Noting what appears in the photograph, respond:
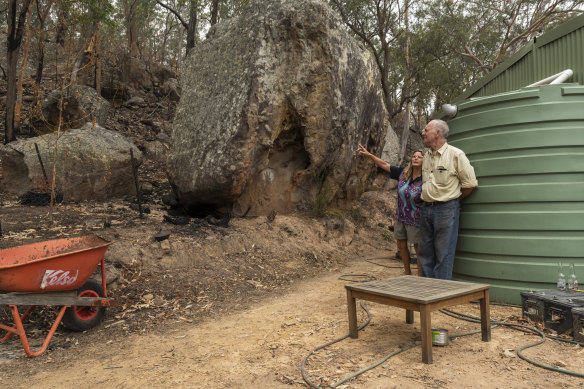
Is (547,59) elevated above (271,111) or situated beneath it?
elevated above

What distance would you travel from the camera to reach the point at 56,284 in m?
3.78

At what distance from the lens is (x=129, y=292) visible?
4996mm

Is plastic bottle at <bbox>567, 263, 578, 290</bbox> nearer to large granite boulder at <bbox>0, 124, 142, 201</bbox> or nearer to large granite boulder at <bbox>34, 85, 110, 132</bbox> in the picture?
large granite boulder at <bbox>0, 124, 142, 201</bbox>

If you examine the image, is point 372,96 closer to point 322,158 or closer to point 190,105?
point 322,158

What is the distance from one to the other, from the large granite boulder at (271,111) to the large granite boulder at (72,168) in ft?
5.93

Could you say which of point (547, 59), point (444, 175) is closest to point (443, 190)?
point (444, 175)

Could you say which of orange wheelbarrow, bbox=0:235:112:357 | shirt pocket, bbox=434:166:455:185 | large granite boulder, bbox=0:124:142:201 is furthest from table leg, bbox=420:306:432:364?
large granite boulder, bbox=0:124:142:201

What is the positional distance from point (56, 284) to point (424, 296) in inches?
118

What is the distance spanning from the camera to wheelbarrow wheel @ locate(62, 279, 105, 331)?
412 cm

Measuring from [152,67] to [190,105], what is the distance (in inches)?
479

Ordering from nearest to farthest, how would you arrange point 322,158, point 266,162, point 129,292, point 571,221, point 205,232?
1. point 571,221
2. point 129,292
3. point 205,232
4. point 266,162
5. point 322,158

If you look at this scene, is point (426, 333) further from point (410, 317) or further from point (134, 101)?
point (134, 101)

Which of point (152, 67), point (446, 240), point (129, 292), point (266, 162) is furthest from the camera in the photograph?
point (152, 67)

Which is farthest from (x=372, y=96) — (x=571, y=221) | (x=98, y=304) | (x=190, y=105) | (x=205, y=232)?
(x=98, y=304)
